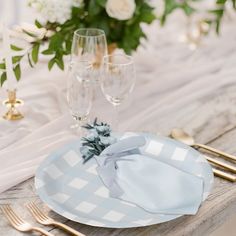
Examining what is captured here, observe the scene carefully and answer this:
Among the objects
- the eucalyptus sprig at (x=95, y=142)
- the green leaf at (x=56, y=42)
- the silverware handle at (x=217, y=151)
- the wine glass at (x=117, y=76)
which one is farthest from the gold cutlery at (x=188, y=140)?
the green leaf at (x=56, y=42)

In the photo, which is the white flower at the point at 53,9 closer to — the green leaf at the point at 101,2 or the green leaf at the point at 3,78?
the green leaf at the point at 101,2

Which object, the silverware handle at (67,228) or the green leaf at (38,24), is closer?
the silverware handle at (67,228)

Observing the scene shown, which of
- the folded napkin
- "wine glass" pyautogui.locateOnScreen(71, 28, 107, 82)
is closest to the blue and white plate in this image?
the folded napkin

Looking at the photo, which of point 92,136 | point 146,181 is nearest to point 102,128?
point 92,136

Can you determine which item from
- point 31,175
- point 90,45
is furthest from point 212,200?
point 90,45

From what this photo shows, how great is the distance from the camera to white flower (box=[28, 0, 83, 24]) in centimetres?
150

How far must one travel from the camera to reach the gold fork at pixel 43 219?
1.07m

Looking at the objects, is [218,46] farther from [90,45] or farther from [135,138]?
[135,138]

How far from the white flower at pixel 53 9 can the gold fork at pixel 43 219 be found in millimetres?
558

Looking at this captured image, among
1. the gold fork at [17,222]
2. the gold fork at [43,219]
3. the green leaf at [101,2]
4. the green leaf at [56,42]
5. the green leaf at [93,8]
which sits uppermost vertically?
the green leaf at [101,2]

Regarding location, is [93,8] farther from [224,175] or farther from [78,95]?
[224,175]

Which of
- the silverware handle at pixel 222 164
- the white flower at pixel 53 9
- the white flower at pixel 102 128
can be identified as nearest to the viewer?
the white flower at pixel 102 128

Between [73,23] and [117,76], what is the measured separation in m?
0.34

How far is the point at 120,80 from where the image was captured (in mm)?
1340
